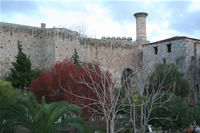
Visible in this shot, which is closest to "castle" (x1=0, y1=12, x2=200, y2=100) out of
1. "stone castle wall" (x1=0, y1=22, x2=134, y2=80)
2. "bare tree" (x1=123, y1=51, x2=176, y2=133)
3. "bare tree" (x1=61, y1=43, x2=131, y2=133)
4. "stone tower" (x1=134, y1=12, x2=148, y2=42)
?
"stone castle wall" (x1=0, y1=22, x2=134, y2=80)

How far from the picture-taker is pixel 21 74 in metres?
19.2

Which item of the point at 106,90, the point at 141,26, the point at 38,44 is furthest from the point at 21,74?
the point at 141,26

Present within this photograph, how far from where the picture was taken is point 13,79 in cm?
1923

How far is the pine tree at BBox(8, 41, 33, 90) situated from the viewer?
19.1 m

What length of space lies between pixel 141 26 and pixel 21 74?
1486 cm

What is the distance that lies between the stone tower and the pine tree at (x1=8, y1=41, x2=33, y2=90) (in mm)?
13789

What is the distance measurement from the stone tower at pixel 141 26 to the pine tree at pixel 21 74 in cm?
1379

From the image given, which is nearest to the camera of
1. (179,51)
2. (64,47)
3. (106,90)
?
(106,90)

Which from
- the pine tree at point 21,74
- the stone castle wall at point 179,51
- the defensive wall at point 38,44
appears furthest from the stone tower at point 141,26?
the pine tree at point 21,74

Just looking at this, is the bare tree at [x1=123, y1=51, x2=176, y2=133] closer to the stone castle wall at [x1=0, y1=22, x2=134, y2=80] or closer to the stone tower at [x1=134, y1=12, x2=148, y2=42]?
the stone castle wall at [x1=0, y1=22, x2=134, y2=80]

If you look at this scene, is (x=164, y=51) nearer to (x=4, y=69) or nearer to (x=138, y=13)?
(x=138, y=13)

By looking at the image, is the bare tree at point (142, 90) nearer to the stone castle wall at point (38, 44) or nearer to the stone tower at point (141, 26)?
the stone castle wall at point (38, 44)

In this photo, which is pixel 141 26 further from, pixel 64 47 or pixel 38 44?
pixel 38 44

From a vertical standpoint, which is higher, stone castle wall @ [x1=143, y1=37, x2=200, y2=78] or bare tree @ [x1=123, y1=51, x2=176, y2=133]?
stone castle wall @ [x1=143, y1=37, x2=200, y2=78]
